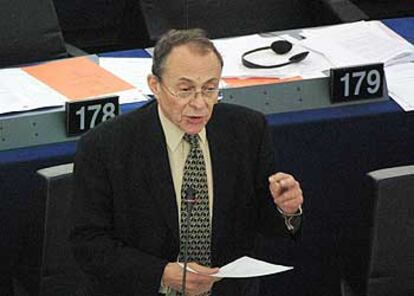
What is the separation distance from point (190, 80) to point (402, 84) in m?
1.74

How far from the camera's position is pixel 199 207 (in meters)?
2.94

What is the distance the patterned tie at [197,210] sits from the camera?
9.53 feet

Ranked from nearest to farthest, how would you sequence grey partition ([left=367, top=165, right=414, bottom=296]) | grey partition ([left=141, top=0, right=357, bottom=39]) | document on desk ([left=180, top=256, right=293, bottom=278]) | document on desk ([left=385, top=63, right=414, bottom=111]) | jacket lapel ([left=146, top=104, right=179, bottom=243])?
1. document on desk ([left=180, top=256, right=293, bottom=278])
2. jacket lapel ([left=146, top=104, right=179, bottom=243])
3. grey partition ([left=367, top=165, right=414, bottom=296])
4. document on desk ([left=385, top=63, right=414, bottom=111])
5. grey partition ([left=141, top=0, right=357, bottom=39])

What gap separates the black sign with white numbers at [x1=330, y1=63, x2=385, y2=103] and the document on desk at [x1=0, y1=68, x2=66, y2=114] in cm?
93

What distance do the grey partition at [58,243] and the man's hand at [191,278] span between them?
29 centimetres

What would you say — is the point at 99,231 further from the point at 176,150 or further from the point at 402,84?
the point at 402,84

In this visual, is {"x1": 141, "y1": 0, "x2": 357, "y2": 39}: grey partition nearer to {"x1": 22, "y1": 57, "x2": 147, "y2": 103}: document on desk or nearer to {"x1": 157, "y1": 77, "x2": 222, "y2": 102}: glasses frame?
{"x1": 22, "y1": 57, "x2": 147, "y2": 103}: document on desk

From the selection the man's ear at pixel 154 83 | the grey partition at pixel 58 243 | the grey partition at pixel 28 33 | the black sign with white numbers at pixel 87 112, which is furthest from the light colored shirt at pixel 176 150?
the grey partition at pixel 28 33

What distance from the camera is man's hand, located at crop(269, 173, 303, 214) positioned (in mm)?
2766

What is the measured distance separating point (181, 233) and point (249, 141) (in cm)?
29

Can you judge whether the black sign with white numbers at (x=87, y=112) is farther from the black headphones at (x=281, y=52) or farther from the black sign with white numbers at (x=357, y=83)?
the black sign with white numbers at (x=357, y=83)

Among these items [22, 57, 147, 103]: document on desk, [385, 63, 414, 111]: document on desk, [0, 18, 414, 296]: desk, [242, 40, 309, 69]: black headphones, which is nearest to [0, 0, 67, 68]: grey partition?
[22, 57, 147, 103]: document on desk

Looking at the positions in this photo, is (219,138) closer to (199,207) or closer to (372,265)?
(199,207)

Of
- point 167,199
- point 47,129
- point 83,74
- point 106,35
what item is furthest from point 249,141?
point 106,35
